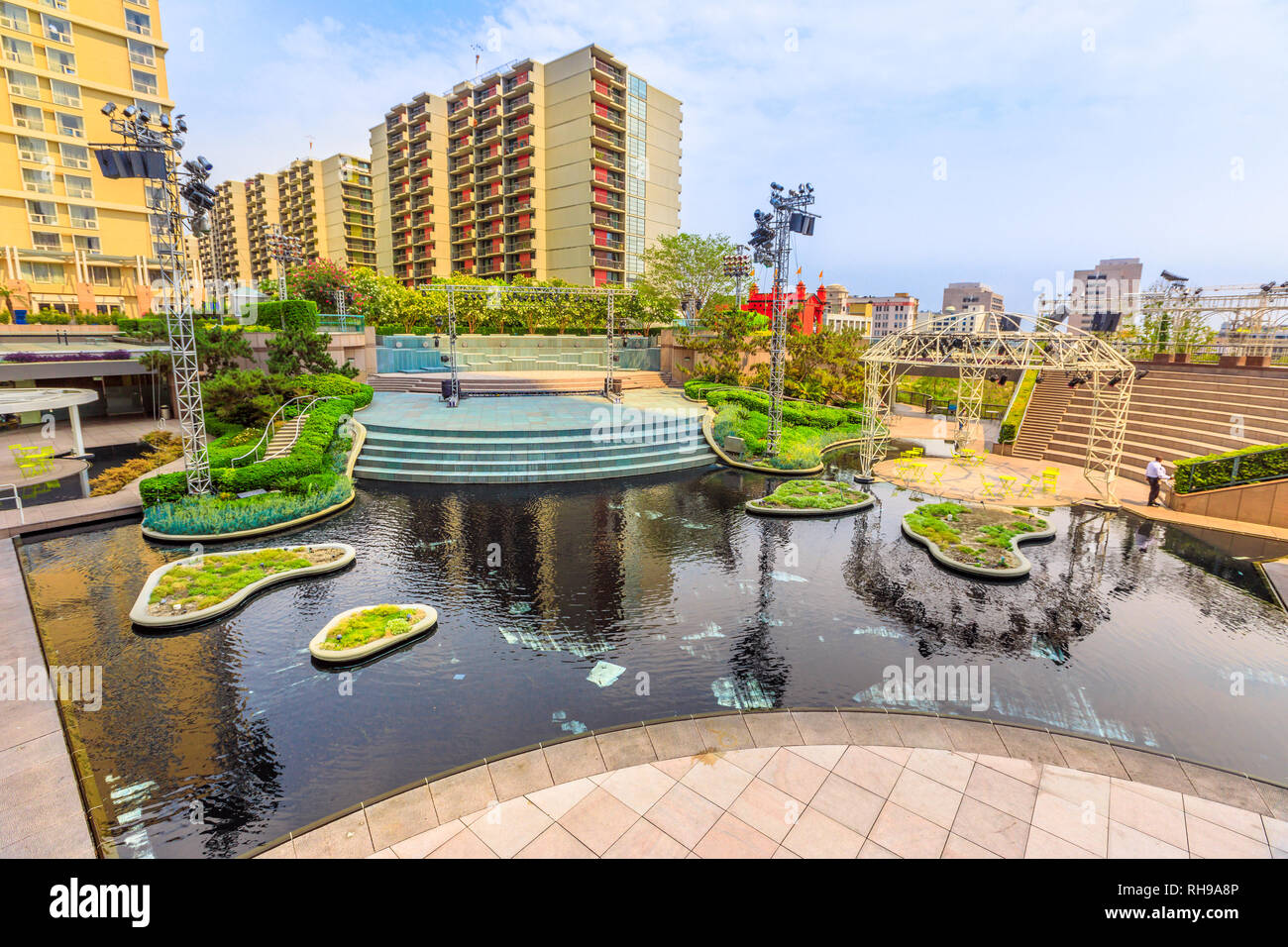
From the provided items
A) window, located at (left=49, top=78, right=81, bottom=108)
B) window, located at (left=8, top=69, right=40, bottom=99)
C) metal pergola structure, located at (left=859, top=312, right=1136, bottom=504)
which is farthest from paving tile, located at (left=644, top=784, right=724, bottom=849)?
window, located at (left=49, top=78, right=81, bottom=108)

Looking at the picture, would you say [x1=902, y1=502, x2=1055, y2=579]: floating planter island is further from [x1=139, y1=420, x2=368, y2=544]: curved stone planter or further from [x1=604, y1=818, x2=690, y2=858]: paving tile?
[x1=139, y1=420, x2=368, y2=544]: curved stone planter

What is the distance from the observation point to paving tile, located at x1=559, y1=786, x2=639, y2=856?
242 inches

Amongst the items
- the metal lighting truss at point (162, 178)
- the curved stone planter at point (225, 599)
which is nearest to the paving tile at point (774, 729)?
the curved stone planter at point (225, 599)

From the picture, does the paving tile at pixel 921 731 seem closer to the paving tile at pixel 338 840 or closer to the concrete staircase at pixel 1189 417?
the paving tile at pixel 338 840

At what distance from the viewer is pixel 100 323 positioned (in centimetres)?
3550

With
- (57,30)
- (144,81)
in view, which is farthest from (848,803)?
(144,81)

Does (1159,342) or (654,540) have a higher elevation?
(1159,342)

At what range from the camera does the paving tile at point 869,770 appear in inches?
276

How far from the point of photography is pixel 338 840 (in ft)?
20.1

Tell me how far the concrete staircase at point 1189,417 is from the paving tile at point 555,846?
2610 cm
